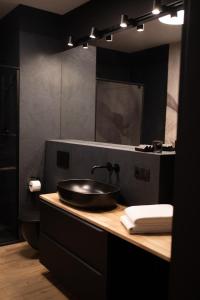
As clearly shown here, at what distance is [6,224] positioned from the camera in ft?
11.8

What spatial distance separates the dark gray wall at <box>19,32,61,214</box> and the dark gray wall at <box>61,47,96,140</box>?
0.09 m

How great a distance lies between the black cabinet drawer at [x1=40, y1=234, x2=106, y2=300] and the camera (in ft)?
6.00

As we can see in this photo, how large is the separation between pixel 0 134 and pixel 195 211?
2.92 metres

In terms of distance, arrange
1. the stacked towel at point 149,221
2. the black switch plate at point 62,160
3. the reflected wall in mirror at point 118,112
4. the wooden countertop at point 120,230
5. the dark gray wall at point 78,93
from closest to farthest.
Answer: the wooden countertop at point 120,230 < the stacked towel at point 149,221 < the black switch plate at point 62,160 < the reflected wall in mirror at point 118,112 < the dark gray wall at point 78,93

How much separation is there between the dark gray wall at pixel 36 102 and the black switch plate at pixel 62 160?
1.09ft

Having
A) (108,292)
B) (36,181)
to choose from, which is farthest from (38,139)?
(108,292)

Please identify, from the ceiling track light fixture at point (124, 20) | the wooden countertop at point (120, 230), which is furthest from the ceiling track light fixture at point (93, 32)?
the wooden countertop at point (120, 230)

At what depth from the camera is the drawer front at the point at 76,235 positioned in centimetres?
178

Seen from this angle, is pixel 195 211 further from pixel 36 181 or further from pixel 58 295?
pixel 36 181

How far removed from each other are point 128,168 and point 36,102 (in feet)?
4.99

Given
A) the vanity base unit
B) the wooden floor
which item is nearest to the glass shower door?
the wooden floor

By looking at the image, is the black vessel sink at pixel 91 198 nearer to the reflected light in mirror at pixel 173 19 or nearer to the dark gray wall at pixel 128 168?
the dark gray wall at pixel 128 168

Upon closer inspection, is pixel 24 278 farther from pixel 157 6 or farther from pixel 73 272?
pixel 157 6

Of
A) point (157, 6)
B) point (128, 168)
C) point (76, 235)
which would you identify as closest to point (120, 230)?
point (76, 235)
